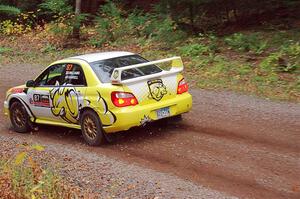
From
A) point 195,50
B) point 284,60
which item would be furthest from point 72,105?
point 195,50

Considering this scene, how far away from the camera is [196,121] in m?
10.8

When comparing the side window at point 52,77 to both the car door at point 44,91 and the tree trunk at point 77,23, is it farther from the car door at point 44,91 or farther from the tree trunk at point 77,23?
the tree trunk at point 77,23

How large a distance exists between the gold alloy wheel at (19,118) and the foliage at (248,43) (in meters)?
7.55

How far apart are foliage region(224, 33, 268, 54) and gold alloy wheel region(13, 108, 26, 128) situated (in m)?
7.55

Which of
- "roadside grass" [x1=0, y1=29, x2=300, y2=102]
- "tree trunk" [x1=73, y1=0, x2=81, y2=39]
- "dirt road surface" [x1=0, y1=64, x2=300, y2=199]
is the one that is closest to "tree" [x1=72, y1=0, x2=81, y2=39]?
"tree trunk" [x1=73, y1=0, x2=81, y2=39]

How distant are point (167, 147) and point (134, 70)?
63.5 inches

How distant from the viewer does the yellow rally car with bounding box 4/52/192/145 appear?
9047 millimetres

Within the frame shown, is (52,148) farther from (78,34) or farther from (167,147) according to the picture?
(78,34)

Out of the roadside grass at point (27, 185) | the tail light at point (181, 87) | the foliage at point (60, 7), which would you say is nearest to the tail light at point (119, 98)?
the tail light at point (181, 87)

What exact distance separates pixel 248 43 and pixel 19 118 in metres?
7.93

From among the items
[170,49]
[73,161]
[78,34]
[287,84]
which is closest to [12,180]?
[73,161]

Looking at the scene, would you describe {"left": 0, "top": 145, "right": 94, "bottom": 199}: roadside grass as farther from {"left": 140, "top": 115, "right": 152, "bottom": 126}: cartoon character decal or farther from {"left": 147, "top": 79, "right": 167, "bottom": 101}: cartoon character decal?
{"left": 147, "top": 79, "right": 167, "bottom": 101}: cartoon character decal

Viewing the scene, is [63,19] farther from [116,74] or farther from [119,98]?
[119,98]

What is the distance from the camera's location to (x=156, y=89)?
9398 millimetres
